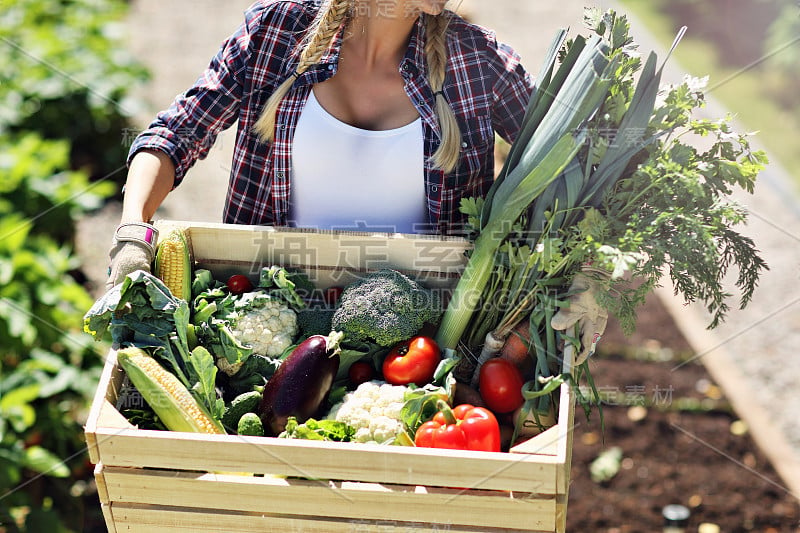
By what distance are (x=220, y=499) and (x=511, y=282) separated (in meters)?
0.90

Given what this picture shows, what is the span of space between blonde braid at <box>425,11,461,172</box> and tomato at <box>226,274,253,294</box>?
66 cm

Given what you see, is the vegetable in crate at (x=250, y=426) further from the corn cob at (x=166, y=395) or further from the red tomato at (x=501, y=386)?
the red tomato at (x=501, y=386)

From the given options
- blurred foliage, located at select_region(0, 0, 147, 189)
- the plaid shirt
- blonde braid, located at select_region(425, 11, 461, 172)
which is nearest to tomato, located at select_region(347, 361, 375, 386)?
the plaid shirt

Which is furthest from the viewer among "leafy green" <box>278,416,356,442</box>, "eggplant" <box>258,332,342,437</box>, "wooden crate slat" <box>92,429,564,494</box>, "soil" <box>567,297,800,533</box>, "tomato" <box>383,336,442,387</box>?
"soil" <box>567,297,800,533</box>

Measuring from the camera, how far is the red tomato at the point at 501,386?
2.01 metres

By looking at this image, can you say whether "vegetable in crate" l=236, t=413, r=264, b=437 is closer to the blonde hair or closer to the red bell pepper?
the red bell pepper

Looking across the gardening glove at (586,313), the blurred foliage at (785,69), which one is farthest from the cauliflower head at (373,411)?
the blurred foliage at (785,69)

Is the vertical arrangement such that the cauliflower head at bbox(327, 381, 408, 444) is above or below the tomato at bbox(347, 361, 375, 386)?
above

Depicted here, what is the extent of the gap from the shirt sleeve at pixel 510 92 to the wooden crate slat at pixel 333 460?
1.15 meters

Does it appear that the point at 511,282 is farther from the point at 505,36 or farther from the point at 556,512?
the point at 505,36

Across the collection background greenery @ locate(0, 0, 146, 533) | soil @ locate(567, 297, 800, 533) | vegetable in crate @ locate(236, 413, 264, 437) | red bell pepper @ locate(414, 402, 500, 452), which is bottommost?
soil @ locate(567, 297, 800, 533)

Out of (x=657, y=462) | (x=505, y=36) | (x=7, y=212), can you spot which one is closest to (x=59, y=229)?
(x=7, y=212)

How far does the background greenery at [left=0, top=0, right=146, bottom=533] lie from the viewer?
10.1 feet

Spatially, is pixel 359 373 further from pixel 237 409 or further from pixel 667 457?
pixel 667 457
